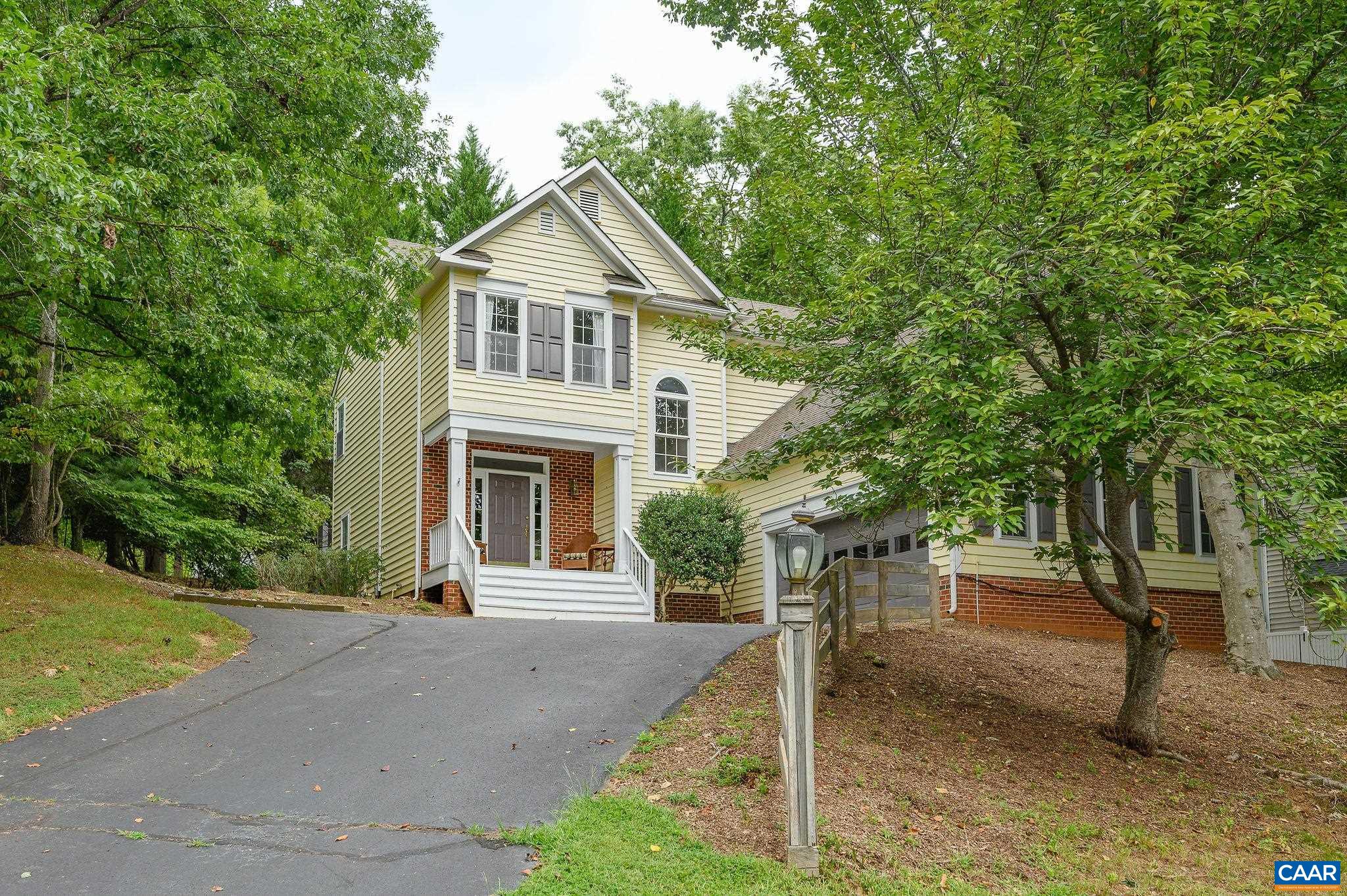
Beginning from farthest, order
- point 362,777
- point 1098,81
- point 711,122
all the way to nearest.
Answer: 1. point 711,122
2. point 1098,81
3. point 362,777

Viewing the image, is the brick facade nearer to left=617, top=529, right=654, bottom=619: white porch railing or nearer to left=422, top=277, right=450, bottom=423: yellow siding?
left=422, top=277, right=450, bottom=423: yellow siding

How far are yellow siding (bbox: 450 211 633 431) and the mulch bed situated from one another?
7.73 meters

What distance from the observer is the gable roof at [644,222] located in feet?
70.8

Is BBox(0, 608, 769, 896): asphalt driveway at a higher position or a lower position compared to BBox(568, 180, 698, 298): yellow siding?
lower

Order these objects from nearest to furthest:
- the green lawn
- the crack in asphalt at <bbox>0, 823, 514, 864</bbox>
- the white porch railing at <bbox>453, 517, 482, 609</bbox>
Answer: the green lawn, the crack in asphalt at <bbox>0, 823, 514, 864</bbox>, the white porch railing at <bbox>453, 517, 482, 609</bbox>

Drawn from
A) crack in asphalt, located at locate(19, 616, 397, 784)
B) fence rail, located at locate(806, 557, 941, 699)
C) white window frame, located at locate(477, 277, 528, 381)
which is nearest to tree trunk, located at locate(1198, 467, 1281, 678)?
fence rail, located at locate(806, 557, 941, 699)

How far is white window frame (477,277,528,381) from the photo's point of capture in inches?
740

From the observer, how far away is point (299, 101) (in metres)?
13.3

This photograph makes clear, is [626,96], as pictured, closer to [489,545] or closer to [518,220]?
[518,220]

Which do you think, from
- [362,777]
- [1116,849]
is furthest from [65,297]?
[1116,849]

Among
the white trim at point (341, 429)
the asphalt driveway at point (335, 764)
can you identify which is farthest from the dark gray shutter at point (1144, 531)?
the white trim at point (341, 429)

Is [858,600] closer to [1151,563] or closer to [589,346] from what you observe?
[1151,563]

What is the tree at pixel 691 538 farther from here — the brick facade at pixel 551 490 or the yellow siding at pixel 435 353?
the yellow siding at pixel 435 353

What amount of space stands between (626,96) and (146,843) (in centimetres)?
3407
